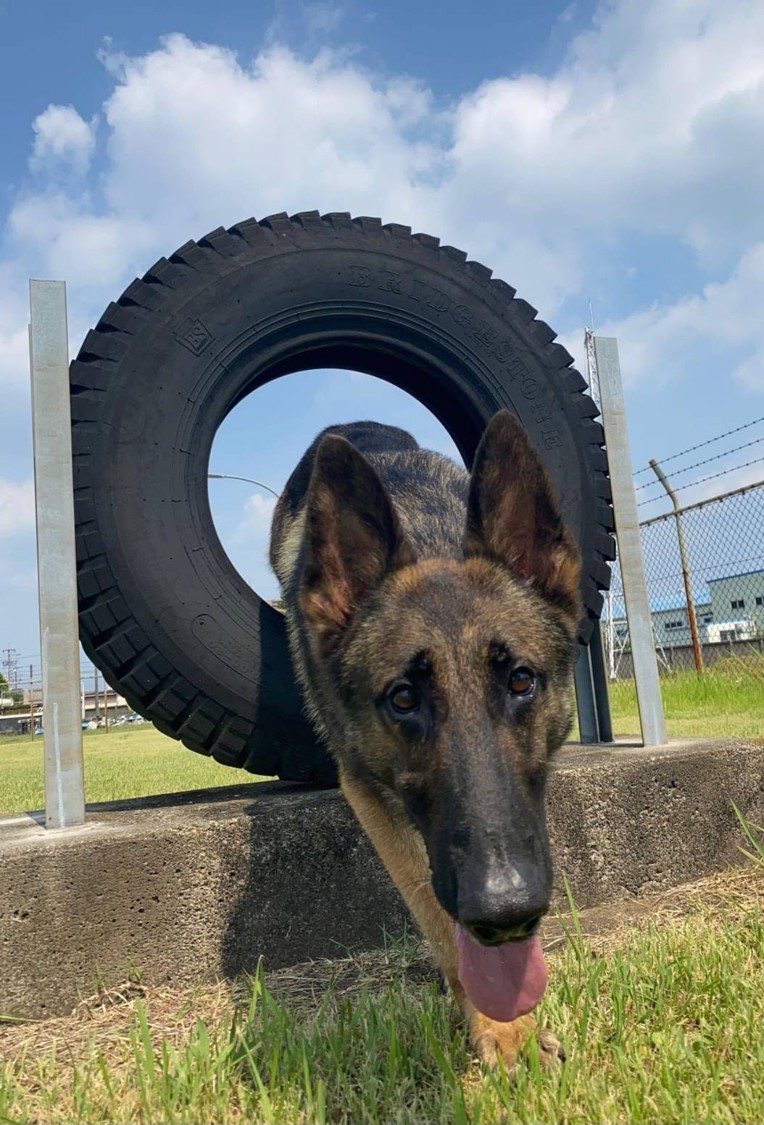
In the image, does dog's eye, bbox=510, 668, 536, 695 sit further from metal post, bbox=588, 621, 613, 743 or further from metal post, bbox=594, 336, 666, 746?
metal post, bbox=588, 621, 613, 743

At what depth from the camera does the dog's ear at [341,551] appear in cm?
271

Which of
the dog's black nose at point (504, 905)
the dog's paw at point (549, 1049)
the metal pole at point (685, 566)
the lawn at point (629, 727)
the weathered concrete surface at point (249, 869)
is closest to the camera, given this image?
the dog's black nose at point (504, 905)

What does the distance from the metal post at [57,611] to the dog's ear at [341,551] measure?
104 centimetres

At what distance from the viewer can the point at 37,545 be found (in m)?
3.18

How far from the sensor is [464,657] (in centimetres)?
228

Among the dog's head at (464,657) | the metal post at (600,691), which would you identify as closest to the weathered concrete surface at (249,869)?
the dog's head at (464,657)

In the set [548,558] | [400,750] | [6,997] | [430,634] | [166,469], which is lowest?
[6,997]

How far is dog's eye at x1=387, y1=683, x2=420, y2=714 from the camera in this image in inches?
91.0

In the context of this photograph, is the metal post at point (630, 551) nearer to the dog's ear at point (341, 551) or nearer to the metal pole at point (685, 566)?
the dog's ear at point (341, 551)

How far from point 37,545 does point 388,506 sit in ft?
4.66

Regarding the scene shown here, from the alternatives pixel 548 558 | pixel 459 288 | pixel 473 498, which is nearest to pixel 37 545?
pixel 473 498

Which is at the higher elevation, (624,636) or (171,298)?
(171,298)

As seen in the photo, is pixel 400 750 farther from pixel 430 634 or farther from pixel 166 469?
pixel 166 469

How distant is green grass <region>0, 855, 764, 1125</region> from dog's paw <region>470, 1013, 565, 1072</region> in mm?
39
